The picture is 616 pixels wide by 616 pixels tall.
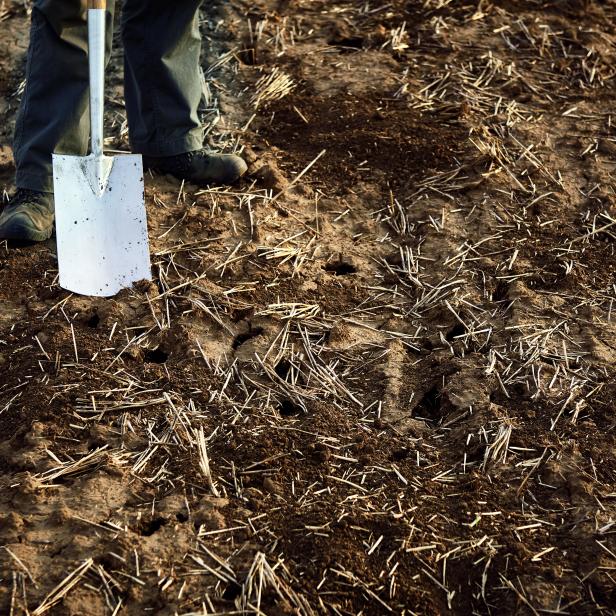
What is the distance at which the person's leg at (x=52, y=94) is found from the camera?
3.69 metres

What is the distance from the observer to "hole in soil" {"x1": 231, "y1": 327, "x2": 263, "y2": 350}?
344 cm

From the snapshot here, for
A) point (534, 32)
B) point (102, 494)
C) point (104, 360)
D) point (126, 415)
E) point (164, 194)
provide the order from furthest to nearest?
point (534, 32)
point (164, 194)
point (104, 360)
point (126, 415)
point (102, 494)

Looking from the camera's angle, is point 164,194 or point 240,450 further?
point 164,194

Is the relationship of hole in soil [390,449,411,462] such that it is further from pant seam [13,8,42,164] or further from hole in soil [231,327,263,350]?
pant seam [13,8,42,164]

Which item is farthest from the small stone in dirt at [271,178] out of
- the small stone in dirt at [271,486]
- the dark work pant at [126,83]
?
the small stone in dirt at [271,486]

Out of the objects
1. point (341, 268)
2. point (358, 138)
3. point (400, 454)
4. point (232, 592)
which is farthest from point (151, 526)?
point (358, 138)

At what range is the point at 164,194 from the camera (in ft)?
13.7

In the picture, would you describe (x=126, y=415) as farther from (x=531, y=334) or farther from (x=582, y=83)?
(x=582, y=83)

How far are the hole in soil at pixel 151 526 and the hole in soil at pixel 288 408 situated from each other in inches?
24.2

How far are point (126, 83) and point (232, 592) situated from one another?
8.02 ft

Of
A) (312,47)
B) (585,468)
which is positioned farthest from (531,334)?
(312,47)

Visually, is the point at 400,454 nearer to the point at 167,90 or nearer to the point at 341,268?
the point at 341,268

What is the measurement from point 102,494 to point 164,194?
173 cm

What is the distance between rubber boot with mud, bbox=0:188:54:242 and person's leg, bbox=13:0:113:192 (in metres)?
0.04
